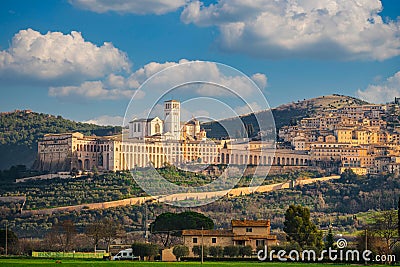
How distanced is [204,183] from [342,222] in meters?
11.6

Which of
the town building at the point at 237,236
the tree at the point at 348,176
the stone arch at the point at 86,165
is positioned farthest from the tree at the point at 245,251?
the stone arch at the point at 86,165

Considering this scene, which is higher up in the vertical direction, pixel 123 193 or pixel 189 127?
pixel 189 127

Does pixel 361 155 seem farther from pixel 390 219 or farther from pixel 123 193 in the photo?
pixel 390 219

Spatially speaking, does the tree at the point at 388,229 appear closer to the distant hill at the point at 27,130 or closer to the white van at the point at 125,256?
the white van at the point at 125,256

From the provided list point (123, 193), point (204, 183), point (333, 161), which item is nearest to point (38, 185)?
point (123, 193)

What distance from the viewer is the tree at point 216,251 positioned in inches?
1082

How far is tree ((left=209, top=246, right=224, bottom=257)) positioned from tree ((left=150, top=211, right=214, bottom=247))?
21.1 feet

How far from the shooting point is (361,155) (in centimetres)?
8050

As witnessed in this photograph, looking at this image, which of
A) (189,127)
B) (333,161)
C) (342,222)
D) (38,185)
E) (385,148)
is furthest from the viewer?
(385,148)

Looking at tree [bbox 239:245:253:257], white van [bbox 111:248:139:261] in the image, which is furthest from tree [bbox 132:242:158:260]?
tree [bbox 239:245:253:257]

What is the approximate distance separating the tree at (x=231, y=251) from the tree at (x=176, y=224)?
668 centimetres

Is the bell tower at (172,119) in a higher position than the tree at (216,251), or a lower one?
higher

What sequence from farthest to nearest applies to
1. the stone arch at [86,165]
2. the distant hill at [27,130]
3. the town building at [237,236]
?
the distant hill at [27,130] → the stone arch at [86,165] → the town building at [237,236]

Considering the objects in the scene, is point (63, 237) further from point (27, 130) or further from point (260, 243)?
point (27, 130)
